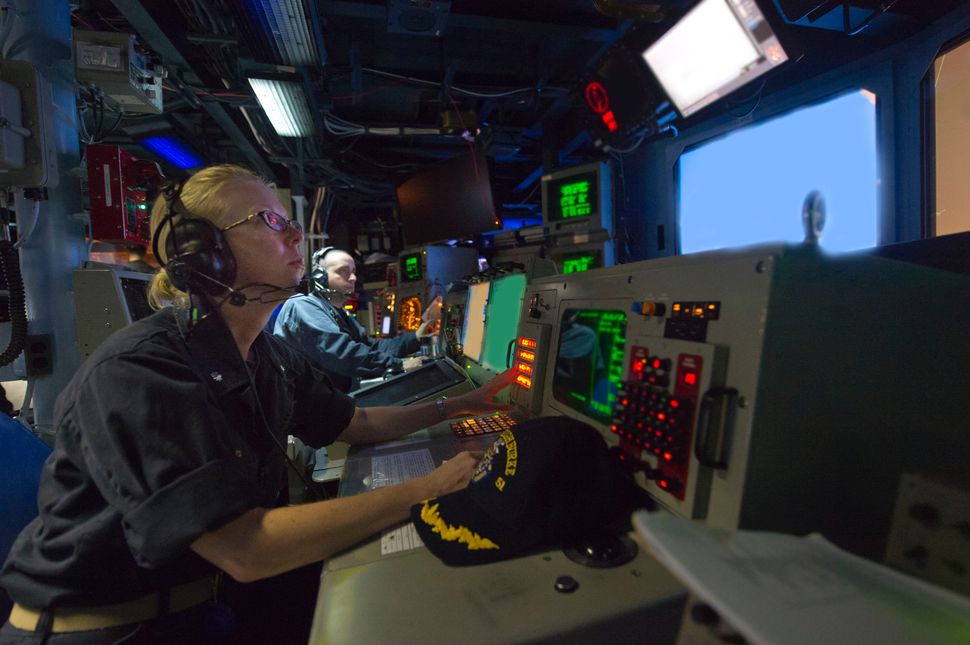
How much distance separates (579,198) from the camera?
3.35 m

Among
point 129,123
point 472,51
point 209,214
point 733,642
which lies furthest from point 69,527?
point 129,123

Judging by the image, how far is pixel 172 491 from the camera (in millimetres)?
714

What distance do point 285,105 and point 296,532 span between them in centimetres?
355

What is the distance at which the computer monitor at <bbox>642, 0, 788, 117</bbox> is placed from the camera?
2.03 m

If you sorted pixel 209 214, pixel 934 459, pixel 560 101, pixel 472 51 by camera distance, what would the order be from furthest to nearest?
pixel 560 101
pixel 472 51
pixel 209 214
pixel 934 459

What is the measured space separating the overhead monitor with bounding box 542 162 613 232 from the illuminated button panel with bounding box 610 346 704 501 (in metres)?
2.56

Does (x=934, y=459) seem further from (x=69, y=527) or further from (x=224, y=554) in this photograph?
(x=69, y=527)

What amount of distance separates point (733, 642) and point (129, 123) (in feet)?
19.6

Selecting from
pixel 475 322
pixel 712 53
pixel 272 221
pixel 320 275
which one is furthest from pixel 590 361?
pixel 320 275

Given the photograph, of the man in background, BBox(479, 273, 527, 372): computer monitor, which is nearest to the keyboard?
BBox(479, 273, 527, 372): computer monitor

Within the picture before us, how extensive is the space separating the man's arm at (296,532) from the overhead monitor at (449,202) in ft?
13.1

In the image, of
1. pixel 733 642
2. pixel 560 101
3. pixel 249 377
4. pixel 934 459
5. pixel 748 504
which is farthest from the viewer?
pixel 560 101

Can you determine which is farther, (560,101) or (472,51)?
(560,101)

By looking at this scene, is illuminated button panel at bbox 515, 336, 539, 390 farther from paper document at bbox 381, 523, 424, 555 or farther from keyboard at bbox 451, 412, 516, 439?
paper document at bbox 381, 523, 424, 555
